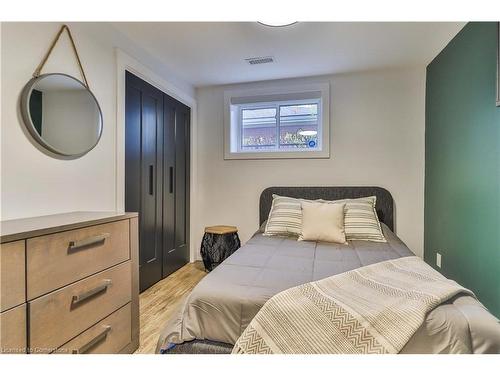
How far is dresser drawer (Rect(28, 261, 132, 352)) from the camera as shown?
108cm

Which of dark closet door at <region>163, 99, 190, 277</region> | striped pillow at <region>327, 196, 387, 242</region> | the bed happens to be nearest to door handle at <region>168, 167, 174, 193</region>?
dark closet door at <region>163, 99, 190, 277</region>

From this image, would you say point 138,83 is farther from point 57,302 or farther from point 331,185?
point 331,185

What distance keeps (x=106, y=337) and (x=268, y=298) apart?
36.1 inches

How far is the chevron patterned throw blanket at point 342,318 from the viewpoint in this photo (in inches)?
38.3

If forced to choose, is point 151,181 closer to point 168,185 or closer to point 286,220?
point 168,185

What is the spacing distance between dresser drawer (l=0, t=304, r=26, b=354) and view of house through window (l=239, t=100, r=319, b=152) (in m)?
2.76

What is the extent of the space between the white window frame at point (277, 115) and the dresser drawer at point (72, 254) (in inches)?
79.1

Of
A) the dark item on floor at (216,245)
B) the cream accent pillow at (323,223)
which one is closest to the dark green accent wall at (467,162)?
the cream accent pillow at (323,223)

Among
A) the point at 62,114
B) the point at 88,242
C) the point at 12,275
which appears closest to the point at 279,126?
the point at 62,114

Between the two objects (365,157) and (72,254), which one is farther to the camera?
(365,157)

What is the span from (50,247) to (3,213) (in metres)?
0.49

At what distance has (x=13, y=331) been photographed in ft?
3.25
